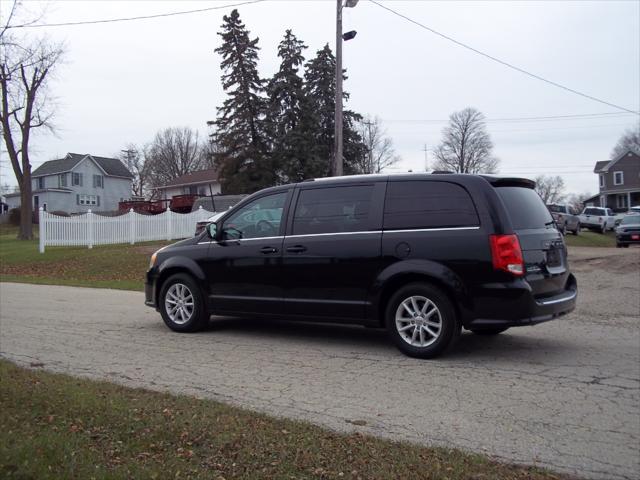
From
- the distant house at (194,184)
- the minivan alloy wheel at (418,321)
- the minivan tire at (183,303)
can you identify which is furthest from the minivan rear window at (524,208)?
the distant house at (194,184)

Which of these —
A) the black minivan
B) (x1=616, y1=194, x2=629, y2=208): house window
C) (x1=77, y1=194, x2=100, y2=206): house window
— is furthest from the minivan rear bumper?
(x1=77, y1=194, x2=100, y2=206): house window

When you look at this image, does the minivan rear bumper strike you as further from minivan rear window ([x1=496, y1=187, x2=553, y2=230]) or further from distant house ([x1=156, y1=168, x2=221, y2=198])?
distant house ([x1=156, y1=168, x2=221, y2=198])

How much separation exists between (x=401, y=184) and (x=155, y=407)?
350cm

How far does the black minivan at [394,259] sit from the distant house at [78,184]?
197 feet

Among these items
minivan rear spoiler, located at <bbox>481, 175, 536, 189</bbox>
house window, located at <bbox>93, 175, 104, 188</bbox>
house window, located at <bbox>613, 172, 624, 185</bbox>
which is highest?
house window, located at <bbox>93, 175, 104, 188</bbox>

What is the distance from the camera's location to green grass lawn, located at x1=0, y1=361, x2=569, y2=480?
3.34 m

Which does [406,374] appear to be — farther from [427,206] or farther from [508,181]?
[508,181]

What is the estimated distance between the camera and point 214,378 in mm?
5520

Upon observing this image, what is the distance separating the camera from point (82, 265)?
19500 mm

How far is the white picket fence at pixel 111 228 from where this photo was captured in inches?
947

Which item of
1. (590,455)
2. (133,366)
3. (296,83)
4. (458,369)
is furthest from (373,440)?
(296,83)

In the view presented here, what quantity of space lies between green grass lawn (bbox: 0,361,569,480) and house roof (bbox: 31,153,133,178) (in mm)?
64069

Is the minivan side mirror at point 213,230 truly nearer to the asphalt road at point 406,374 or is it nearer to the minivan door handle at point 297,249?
the minivan door handle at point 297,249

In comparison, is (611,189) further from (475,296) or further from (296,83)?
(475,296)
